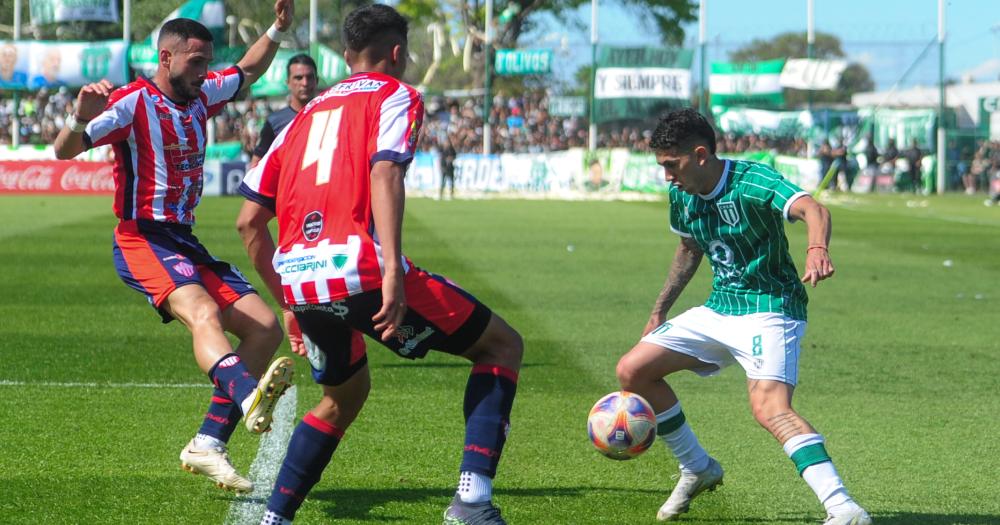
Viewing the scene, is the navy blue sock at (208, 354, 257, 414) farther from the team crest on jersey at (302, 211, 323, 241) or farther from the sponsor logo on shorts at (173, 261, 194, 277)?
the team crest on jersey at (302, 211, 323, 241)

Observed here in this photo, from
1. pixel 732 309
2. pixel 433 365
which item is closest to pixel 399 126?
pixel 732 309

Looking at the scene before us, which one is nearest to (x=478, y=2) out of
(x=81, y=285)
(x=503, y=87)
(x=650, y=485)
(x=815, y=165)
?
(x=503, y=87)

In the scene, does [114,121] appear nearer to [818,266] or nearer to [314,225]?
[314,225]

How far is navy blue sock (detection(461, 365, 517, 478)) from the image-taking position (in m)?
5.02

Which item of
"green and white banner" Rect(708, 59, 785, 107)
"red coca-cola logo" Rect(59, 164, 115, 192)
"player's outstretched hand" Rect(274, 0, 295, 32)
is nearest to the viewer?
"player's outstretched hand" Rect(274, 0, 295, 32)

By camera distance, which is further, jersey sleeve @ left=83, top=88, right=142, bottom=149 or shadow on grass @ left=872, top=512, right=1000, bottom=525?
jersey sleeve @ left=83, top=88, right=142, bottom=149

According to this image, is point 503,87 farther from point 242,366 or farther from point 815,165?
point 242,366

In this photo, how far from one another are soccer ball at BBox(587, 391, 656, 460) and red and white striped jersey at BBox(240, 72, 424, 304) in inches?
50.2

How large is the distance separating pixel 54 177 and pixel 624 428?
114 feet

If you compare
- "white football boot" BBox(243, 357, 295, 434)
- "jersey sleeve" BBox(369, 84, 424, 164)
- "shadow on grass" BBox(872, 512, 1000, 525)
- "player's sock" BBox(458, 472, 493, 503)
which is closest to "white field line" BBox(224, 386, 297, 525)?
"white football boot" BBox(243, 357, 295, 434)

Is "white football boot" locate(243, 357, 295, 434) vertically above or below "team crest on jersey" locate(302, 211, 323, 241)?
below

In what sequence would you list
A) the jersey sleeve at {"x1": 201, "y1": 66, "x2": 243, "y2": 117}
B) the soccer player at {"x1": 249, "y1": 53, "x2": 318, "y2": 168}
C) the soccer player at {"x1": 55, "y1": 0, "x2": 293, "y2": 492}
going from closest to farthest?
the soccer player at {"x1": 55, "y1": 0, "x2": 293, "y2": 492}
the jersey sleeve at {"x1": 201, "y1": 66, "x2": 243, "y2": 117}
the soccer player at {"x1": 249, "y1": 53, "x2": 318, "y2": 168}

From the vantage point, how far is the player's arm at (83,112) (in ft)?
20.2

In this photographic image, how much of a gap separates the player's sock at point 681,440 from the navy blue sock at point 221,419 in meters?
1.90
